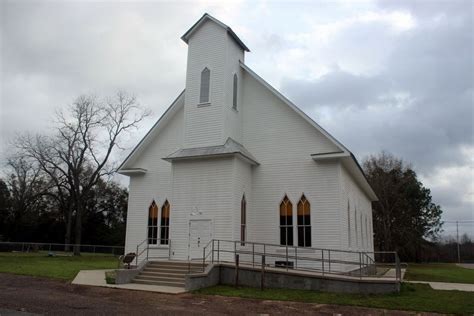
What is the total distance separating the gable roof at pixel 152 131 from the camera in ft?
80.5

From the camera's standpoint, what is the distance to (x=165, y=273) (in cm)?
1831

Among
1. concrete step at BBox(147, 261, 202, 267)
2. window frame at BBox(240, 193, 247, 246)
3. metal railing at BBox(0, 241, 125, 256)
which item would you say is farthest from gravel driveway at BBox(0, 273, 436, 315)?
metal railing at BBox(0, 241, 125, 256)

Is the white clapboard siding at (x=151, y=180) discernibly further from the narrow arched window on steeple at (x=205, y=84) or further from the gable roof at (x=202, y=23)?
the gable roof at (x=202, y=23)

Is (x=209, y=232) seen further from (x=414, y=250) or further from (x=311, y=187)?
(x=414, y=250)

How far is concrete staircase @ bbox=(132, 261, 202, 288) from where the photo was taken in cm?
1750

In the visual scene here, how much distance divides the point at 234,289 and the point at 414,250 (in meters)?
40.0

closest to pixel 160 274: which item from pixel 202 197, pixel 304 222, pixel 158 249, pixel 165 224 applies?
pixel 202 197

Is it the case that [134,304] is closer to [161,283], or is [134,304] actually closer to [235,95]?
[161,283]

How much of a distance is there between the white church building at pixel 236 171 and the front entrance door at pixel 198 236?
46mm

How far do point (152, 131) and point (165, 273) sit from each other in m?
9.39

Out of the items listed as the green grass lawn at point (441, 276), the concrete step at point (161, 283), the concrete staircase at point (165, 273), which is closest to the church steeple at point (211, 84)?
the concrete staircase at point (165, 273)

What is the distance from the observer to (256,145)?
74.2 feet

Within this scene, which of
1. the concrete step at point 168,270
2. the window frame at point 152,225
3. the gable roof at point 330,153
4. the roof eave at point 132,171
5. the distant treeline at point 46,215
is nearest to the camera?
the concrete step at point 168,270

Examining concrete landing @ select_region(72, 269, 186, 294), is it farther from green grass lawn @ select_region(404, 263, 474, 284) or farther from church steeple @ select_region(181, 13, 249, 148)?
green grass lawn @ select_region(404, 263, 474, 284)
